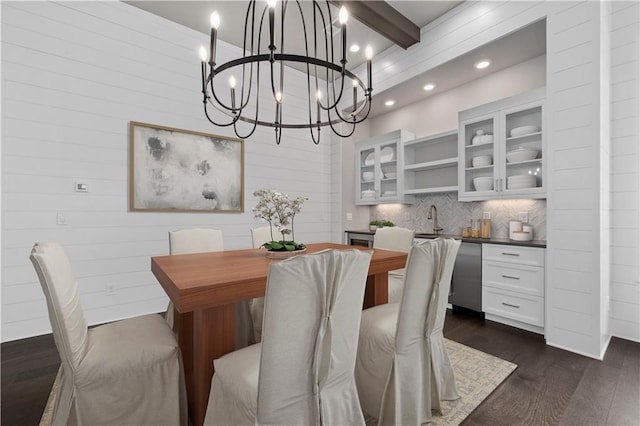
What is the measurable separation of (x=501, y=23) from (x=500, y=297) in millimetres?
2694

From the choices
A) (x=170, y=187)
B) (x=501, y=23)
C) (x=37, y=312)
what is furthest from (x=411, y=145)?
(x=37, y=312)

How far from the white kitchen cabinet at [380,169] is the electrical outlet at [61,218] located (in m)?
3.69

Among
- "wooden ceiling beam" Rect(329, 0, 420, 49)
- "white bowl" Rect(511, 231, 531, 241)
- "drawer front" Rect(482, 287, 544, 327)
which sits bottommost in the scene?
"drawer front" Rect(482, 287, 544, 327)

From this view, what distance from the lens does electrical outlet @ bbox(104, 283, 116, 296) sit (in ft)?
9.86

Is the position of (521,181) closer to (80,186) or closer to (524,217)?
(524,217)

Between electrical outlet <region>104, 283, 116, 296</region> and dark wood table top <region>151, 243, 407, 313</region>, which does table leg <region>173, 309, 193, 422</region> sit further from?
electrical outlet <region>104, 283, 116, 296</region>

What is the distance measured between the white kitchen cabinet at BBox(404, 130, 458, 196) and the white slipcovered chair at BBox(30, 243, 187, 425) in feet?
11.2

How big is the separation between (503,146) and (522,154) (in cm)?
22

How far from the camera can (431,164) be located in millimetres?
3854

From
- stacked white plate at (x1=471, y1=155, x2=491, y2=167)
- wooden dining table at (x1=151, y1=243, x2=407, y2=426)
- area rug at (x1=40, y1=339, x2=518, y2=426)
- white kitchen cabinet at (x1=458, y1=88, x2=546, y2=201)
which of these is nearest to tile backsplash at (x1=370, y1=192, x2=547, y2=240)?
white kitchen cabinet at (x1=458, y1=88, x2=546, y2=201)

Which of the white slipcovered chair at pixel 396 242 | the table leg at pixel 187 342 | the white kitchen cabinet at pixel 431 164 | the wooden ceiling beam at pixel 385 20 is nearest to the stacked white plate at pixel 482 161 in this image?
the white kitchen cabinet at pixel 431 164

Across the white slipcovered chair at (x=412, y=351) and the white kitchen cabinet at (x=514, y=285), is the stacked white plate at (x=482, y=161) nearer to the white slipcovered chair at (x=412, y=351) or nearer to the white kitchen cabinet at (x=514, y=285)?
the white kitchen cabinet at (x=514, y=285)

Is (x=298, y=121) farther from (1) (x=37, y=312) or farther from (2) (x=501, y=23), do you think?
(1) (x=37, y=312)

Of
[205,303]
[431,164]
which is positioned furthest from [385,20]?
[205,303]
